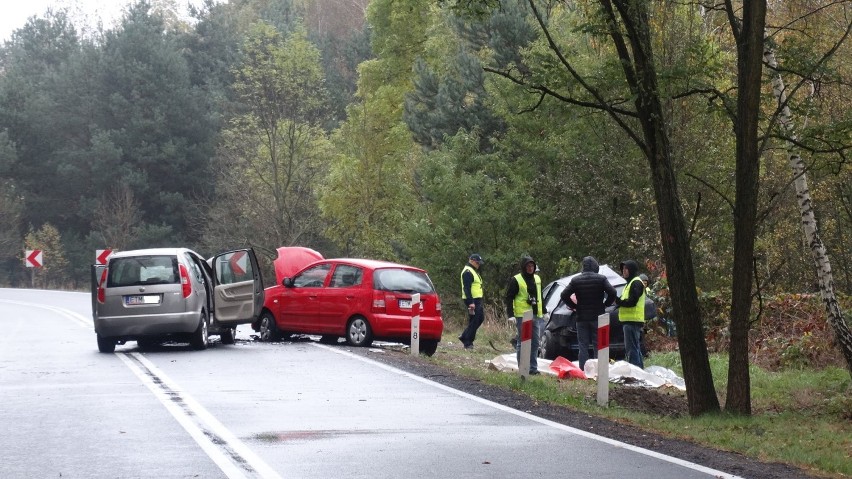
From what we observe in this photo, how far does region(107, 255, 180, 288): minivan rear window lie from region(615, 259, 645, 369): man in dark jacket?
7.93 metres

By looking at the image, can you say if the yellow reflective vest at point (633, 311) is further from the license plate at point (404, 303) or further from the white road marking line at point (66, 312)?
the white road marking line at point (66, 312)

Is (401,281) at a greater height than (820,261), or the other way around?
(820,261)

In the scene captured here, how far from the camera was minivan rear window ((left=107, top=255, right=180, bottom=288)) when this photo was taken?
2181 cm

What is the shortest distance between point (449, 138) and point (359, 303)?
17.5 metres

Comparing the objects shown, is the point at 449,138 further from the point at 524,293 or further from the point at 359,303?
the point at 524,293

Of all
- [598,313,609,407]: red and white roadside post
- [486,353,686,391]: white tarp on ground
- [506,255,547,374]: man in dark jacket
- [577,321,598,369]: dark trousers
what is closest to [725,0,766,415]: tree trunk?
[598,313,609,407]: red and white roadside post

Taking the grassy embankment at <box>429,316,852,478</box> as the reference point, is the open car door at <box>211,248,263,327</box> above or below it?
above

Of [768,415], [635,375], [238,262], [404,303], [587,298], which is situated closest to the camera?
[768,415]

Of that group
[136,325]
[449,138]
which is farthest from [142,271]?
[449,138]

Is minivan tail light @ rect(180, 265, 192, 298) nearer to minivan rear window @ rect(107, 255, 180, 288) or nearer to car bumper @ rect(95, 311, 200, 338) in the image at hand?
minivan rear window @ rect(107, 255, 180, 288)

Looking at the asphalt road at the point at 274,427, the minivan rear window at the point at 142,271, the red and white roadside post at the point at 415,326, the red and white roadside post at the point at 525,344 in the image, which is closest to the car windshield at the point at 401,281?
the red and white roadside post at the point at 415,326

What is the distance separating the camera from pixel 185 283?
21938 mm

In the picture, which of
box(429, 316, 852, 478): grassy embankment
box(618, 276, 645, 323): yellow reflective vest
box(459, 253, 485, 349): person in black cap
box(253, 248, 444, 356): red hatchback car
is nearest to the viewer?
box(429, 316, 852, 478): grassy embankment

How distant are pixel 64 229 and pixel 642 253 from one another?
51.9 metres
